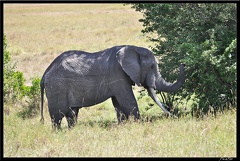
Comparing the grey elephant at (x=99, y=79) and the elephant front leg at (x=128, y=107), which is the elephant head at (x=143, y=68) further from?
the elephant front leg at (x=128, y=107)

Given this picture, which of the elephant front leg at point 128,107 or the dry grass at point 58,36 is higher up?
the elephant front leg at point 128,107

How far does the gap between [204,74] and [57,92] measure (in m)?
3.36

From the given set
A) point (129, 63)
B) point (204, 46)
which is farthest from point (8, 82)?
point (204, 46)

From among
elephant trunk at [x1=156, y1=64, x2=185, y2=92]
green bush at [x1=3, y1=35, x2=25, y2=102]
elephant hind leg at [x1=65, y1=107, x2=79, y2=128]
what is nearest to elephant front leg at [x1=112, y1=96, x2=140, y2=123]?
elephant trunk at [x1=156, y1=64, x2=185, y2=92]

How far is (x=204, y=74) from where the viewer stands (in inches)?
430

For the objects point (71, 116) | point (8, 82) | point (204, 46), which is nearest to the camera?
point (204, 46)

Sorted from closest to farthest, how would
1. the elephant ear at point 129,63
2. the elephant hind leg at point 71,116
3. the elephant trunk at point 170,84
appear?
the elephant trunk at point 170,84 → the elephant ear at point 129,63 → the elephant hind leg at point 71,116

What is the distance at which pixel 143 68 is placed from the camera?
11492mm

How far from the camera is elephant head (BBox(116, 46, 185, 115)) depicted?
36.8 feet

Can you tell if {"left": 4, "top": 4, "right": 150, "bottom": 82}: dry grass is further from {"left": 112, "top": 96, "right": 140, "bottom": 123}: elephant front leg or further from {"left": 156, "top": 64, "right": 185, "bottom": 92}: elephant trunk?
{"left": 156, "top": 64, "right": 185, "bottom": 92}: elephant trunk

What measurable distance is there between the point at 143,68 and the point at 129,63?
0.43 m

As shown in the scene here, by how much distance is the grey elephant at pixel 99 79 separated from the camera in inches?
447

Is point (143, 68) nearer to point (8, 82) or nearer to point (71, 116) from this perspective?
point (71, 116)

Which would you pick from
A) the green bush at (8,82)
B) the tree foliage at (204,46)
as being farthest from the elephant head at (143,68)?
the green bush at (8,82)
